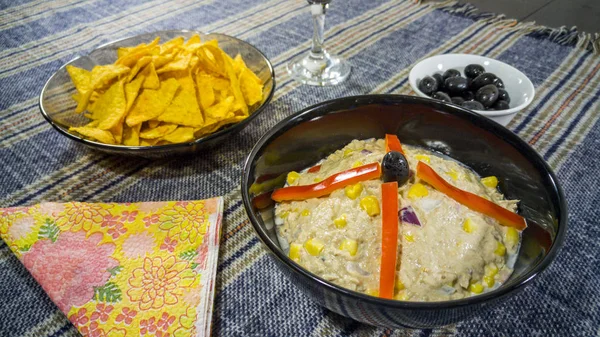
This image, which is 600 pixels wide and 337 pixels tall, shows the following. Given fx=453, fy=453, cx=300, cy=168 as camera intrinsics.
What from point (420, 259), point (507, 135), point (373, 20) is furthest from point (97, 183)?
point (373, 20)

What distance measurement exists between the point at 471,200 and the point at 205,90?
817 mm

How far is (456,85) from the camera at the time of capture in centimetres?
141

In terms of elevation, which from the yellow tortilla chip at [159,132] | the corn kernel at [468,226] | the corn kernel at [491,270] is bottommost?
the yellow tortilla chip at [159,132]

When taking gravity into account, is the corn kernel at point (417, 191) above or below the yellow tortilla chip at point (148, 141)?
above

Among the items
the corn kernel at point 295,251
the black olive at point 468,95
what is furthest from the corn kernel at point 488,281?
the black olive at point 468,95

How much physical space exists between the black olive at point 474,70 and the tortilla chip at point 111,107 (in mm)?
1090

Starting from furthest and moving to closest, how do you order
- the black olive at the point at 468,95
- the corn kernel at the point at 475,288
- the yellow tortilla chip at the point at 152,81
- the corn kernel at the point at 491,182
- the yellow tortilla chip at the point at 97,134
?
the black olive at the point at 468,95, the yellow tortilla chip at the point at 152,81, the yellow tortilla chip at the point at 97,134, the corn kernel at the point at 491,182, the corn kernel at the point at 475,288

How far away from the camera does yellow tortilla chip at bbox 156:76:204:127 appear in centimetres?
123

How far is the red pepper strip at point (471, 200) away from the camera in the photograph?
884 mm

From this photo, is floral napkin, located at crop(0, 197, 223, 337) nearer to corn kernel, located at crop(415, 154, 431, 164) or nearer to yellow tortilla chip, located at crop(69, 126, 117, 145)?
yellow tortilla chip, located at crop(69, 126, 117, 145)

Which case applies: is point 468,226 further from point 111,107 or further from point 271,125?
point 111,107

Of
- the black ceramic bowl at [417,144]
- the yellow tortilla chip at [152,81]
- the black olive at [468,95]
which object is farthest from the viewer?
the black olive at [468,95]

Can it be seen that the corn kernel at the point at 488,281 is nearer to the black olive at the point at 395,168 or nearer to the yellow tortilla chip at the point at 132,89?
the black olive at the point at 395,168

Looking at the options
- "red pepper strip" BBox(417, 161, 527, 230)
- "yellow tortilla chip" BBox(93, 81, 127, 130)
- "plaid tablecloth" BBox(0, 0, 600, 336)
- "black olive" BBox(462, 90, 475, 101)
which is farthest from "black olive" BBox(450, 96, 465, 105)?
"yellow tortilla chip" BBox(93, 81, 127, 130)
